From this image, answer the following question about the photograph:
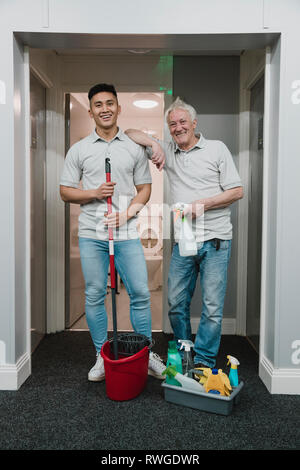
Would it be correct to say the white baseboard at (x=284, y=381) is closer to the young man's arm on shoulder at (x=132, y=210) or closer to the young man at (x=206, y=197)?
the young man at (x=206, y=197)

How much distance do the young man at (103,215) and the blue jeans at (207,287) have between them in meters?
0.22

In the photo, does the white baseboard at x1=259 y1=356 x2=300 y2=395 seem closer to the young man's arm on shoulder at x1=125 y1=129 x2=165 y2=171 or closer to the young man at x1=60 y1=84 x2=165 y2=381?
the young man at x1=60 y1=84 x2=165 y2=381

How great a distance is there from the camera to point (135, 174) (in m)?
2.30

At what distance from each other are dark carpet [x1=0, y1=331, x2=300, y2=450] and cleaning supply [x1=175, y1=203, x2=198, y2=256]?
747 millimetres

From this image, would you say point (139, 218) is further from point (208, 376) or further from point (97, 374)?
point (208, 376)

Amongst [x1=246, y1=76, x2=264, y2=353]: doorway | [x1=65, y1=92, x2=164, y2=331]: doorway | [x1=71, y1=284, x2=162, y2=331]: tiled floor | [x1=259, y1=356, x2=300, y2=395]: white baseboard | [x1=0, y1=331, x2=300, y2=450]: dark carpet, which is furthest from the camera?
[x1=71, y1=284, x2=162, y2=331]: tiled floor

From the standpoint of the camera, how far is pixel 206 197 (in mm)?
2279

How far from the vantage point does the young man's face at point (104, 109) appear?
2.20 metres

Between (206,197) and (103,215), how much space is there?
59 cm

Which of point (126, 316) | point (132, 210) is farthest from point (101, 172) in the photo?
point (126, 316)

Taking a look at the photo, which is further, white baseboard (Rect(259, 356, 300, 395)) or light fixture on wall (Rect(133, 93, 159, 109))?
light fixture on wall (Rect(133, 93, 159, 109))

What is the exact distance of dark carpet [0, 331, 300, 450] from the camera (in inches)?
63.3

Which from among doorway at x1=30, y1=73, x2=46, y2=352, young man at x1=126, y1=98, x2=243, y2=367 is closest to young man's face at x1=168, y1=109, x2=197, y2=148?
young man at x1=126, y1=98, x2=243, y2=367
